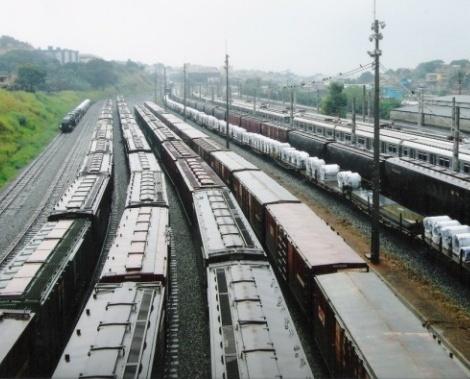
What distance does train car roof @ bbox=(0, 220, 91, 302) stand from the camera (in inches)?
539

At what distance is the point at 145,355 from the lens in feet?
35.5

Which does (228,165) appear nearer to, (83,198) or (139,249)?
(83,198)

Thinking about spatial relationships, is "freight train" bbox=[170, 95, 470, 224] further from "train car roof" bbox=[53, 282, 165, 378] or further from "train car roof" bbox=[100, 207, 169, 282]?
"train car roof" bbox=[53, 282, 165, 378]

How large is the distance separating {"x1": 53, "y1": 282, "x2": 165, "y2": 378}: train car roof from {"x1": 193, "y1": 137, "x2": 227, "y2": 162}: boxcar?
2752 centimetres

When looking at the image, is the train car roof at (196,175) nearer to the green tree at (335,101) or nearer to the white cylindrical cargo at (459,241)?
the white cylindrical cargo at (459,241)

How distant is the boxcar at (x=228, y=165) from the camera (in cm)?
3253

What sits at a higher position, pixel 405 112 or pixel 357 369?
pixel 405 112

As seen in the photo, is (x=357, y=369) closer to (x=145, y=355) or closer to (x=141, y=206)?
(x=145, y=355)

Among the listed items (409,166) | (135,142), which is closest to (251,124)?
(135,142)

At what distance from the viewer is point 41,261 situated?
15812 millimetres

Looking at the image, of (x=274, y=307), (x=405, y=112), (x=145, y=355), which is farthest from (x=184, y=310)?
(x=405, y=112)

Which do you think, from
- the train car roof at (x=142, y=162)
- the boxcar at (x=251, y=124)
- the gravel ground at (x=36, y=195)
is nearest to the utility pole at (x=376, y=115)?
the train car roof at (x=142, y=162)

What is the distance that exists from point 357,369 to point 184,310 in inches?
350

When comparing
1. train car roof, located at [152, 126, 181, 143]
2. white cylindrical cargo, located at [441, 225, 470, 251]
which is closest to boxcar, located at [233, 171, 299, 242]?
white cylindrical cargo, located at [441, 225, 470, 251]
